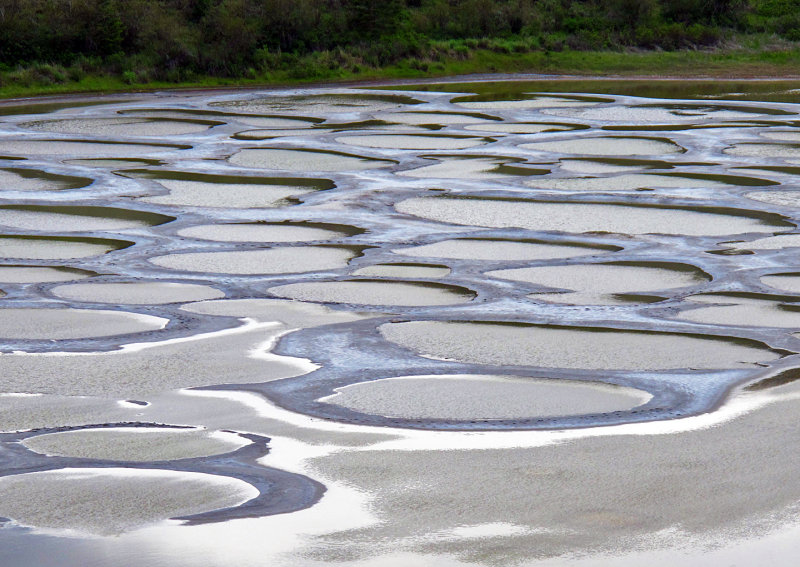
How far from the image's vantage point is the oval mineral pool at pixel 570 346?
7.00 meters

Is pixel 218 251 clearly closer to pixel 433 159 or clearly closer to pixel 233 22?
pixel 433 159

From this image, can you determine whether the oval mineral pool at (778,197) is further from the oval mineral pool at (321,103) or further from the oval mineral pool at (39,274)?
the oval mineral pool at (321,103)

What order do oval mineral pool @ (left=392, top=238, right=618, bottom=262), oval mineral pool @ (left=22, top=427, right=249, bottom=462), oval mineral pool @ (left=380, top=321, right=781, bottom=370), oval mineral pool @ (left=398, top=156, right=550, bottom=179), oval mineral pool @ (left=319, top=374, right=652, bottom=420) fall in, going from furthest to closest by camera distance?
oval mineral pool @ (left=398, top=156, right=550, bottom=179) → oval mineral pool @ (left=392, top=238, right=618, bottom=262) → oval mineral pool @ (left=380, top=321, right=781, bottom=370) → oval mineral pool @ (left=319, top=374, right=652, bottom=420) → oval mineral pool @ (left=22, top=427, right=249, bottom=462)

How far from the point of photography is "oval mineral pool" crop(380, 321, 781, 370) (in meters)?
7.00

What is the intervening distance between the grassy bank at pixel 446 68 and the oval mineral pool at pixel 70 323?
72.5 ft

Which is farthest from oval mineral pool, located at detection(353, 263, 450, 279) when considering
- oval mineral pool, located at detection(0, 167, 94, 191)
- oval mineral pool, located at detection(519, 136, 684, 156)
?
oval mineral pool, located at detection(519, 136, 684, 156)

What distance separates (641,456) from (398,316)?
3.08 m

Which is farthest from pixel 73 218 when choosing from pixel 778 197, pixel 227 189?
pixel 778 197

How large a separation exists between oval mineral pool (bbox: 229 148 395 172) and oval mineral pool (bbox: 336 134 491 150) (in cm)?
137

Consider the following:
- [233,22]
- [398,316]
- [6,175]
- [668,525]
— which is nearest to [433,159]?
[6,175]

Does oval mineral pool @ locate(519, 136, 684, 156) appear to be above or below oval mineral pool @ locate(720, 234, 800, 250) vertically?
above

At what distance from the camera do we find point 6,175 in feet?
50.6

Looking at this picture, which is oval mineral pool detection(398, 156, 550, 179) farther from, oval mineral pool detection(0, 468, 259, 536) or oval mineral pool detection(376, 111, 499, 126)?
oval mineral pool detection(0, 468, 259, 536)

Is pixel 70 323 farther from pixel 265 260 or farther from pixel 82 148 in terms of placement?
pixel 82 148
